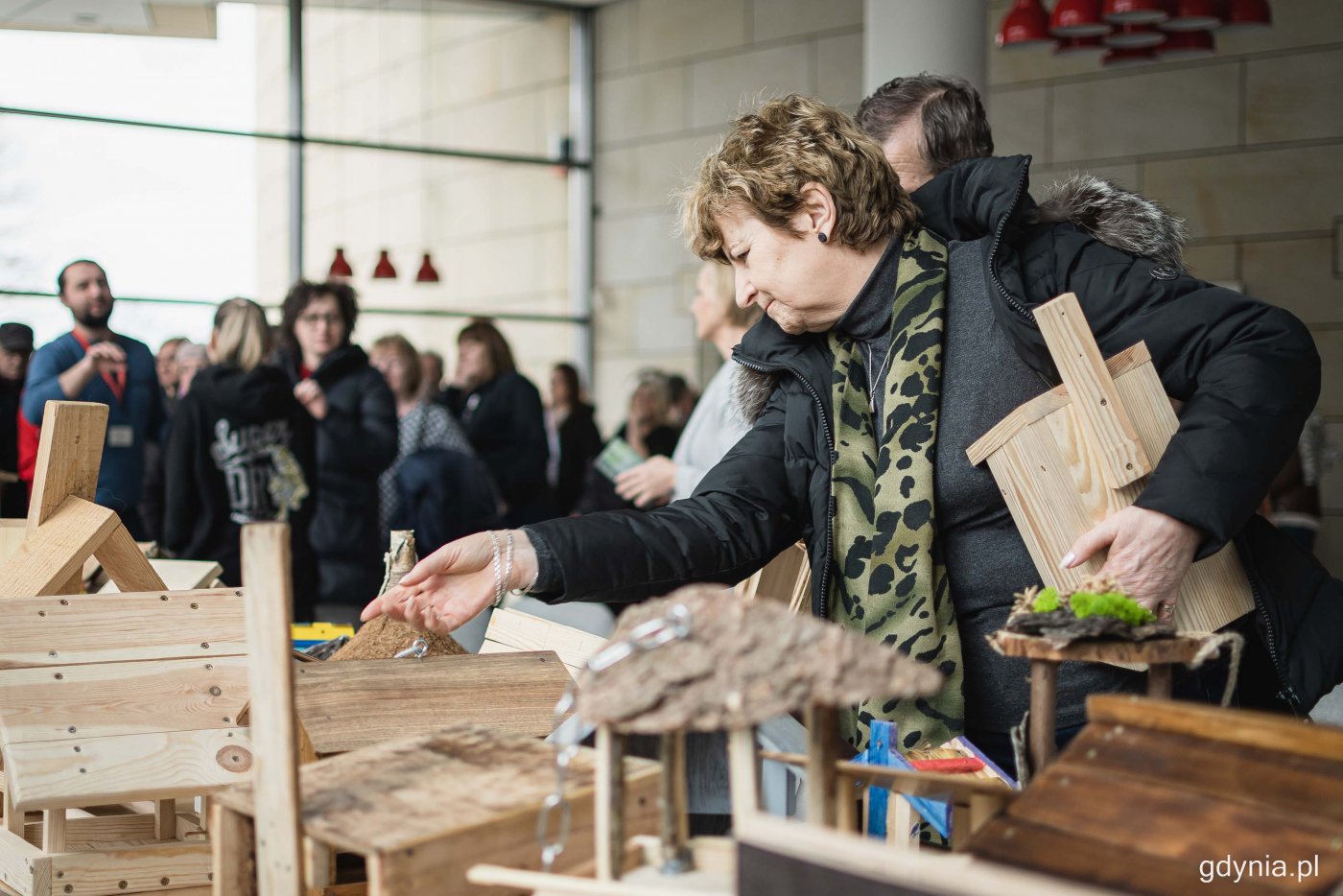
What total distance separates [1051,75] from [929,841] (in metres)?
7.28

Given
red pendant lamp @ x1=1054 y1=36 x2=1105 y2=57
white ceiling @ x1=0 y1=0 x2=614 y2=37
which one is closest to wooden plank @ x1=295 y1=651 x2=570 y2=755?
red pendant lamp @ x1=1054 y1=36 x2=1105 y2=57

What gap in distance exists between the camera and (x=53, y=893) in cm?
178

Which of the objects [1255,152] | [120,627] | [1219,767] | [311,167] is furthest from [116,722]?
[311,167]

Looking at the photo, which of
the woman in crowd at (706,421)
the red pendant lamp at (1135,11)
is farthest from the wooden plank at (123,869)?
the red pendant lamp at (1135,11)

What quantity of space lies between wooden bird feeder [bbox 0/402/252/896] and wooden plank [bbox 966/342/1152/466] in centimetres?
101

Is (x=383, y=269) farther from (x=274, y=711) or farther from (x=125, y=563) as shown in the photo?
(x=274, y=711)

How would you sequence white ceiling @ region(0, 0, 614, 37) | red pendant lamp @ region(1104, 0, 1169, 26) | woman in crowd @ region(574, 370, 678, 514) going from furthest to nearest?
white ceiling @ region(0, 0, 614, 37)
woman in crowd @ region(574, 370, 678, 514)
red pendant lamp @ region(1104, 0, 1169, 26)

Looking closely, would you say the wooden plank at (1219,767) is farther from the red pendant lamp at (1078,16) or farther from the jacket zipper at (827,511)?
the red pendant lamp at (1078,16)

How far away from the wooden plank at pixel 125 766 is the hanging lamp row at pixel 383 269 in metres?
7.59

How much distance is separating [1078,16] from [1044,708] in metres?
4.33

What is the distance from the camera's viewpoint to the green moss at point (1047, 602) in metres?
1.38

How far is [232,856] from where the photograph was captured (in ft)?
4.14

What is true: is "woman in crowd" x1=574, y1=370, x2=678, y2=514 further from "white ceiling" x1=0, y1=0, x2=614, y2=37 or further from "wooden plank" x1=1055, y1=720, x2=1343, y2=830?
"wooden plank" x1=1055, y1=720, x2=1343, y2=830

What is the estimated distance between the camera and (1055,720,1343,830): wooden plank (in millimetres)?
1012
